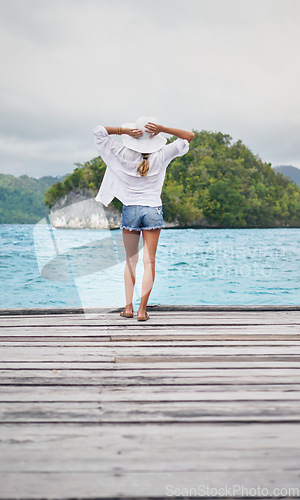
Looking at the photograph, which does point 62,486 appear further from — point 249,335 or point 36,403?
point 249,335

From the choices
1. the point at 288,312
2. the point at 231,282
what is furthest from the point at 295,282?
the point at 288,312

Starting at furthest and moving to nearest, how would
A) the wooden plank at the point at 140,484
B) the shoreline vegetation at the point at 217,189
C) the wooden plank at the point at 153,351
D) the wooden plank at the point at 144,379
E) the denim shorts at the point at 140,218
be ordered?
the shoreline vegetation at the point at 217,189, the denim shorts at the point at 140,218, the wooden plank at the point at 153,351, the wooden plank at the point at 144,379, the wooden plank at the point at 140,484

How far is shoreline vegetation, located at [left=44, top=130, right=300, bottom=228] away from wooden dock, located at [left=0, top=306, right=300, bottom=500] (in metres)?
60.4

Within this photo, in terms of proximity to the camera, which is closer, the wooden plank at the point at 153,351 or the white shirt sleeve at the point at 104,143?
the wooden plank at the point at 153,351

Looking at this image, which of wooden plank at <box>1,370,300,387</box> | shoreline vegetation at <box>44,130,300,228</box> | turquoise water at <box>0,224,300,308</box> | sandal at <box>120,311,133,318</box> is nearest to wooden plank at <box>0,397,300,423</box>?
wooden plank at <box>1,370,300,387</box>

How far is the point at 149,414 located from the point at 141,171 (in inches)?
78.7

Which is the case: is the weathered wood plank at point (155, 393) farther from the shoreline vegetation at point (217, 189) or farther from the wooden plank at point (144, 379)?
the shoreline vegetation at point (217, 189)

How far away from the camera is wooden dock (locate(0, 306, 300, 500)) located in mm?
1287

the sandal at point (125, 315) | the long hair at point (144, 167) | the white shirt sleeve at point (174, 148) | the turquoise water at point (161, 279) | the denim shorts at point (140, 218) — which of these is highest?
the white shirt sleeve at point (174, 148)

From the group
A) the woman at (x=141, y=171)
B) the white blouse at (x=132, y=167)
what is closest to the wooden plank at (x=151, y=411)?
the woman at (x=141, y=171)

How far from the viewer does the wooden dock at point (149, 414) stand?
50.7 inches

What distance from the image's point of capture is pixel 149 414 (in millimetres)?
1704

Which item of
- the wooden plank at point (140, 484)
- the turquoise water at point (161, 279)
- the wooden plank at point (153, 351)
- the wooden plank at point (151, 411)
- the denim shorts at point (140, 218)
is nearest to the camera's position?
the wooden plank at point (140, 484)

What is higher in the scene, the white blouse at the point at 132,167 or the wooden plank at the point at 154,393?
the white blouse at the point at 132,167
